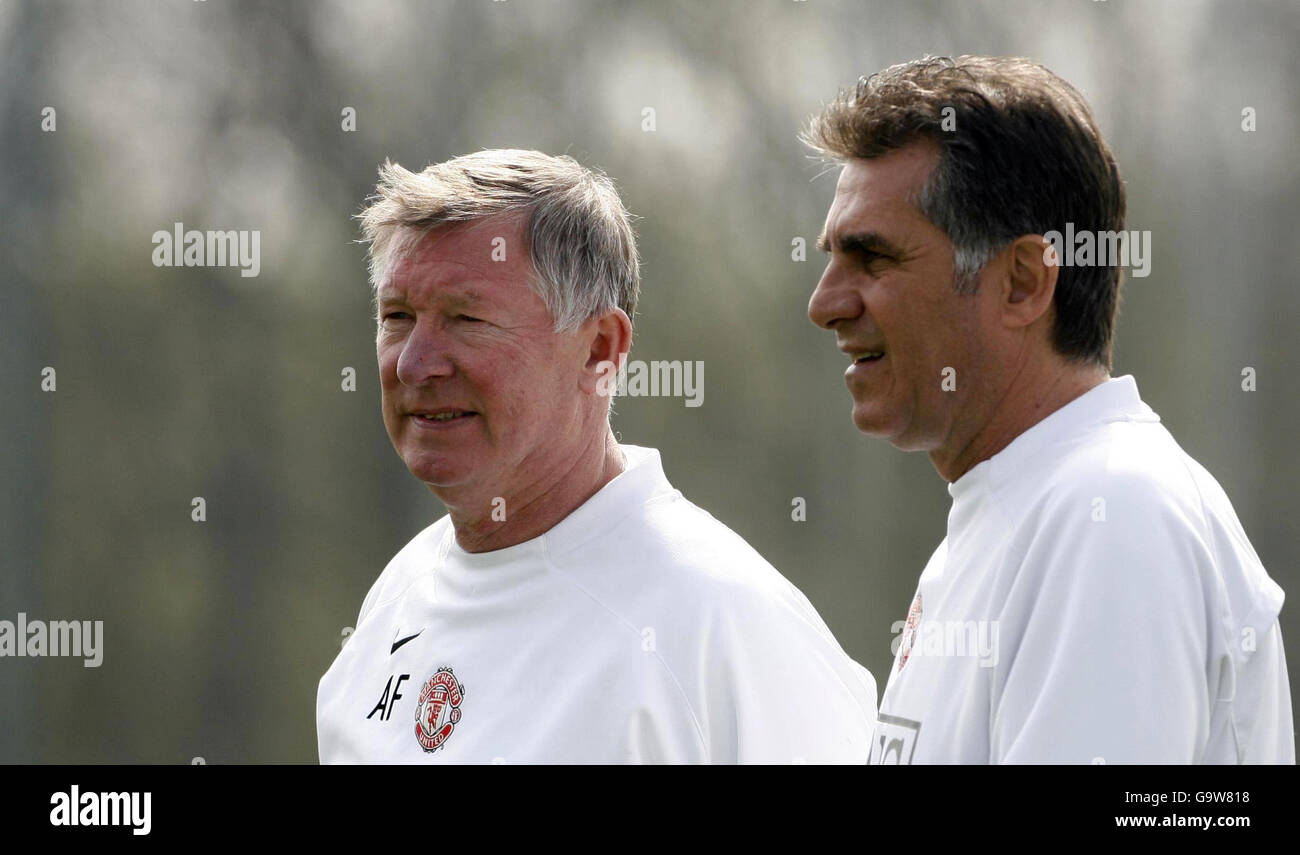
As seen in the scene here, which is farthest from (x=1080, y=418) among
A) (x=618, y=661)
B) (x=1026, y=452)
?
(x=618, y=661)

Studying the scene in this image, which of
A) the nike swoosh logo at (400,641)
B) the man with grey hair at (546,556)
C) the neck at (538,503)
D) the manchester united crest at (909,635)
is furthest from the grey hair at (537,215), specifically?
the manchester united crest at (909,635)

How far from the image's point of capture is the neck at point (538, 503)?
2340mm

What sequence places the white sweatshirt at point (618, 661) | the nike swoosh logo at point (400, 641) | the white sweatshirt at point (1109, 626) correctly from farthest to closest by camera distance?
1. the nike swoosh logo at point (400, 641)
2. the white sweatshirt at point (618, 661)
3. the white sweatshirt at point (1109, 626)

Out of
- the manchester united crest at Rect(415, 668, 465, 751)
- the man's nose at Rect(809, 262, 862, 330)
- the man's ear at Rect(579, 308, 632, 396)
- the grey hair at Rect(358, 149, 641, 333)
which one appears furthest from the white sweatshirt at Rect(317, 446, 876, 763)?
the man's nose at Rect(809, 262, 862, 330)

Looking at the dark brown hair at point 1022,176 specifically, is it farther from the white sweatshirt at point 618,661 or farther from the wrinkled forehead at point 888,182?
the white sweatshirt at point 618,661

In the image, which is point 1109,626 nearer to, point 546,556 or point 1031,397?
point 1031,397

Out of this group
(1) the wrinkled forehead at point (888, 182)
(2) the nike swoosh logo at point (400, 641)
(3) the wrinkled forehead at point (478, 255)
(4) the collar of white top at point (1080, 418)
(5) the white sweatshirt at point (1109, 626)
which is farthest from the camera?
(2) the nike swoosh logo at point (400, 641)

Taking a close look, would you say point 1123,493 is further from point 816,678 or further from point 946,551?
point 816,678

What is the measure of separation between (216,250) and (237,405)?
0.91 m

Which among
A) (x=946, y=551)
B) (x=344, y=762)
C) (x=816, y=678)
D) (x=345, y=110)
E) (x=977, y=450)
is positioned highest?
(x=345, y=110)

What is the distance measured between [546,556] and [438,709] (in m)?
0.31

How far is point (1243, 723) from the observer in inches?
57.9

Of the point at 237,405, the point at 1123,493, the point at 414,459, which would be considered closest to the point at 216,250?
the point at 237,405

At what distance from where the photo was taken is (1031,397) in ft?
5.79
